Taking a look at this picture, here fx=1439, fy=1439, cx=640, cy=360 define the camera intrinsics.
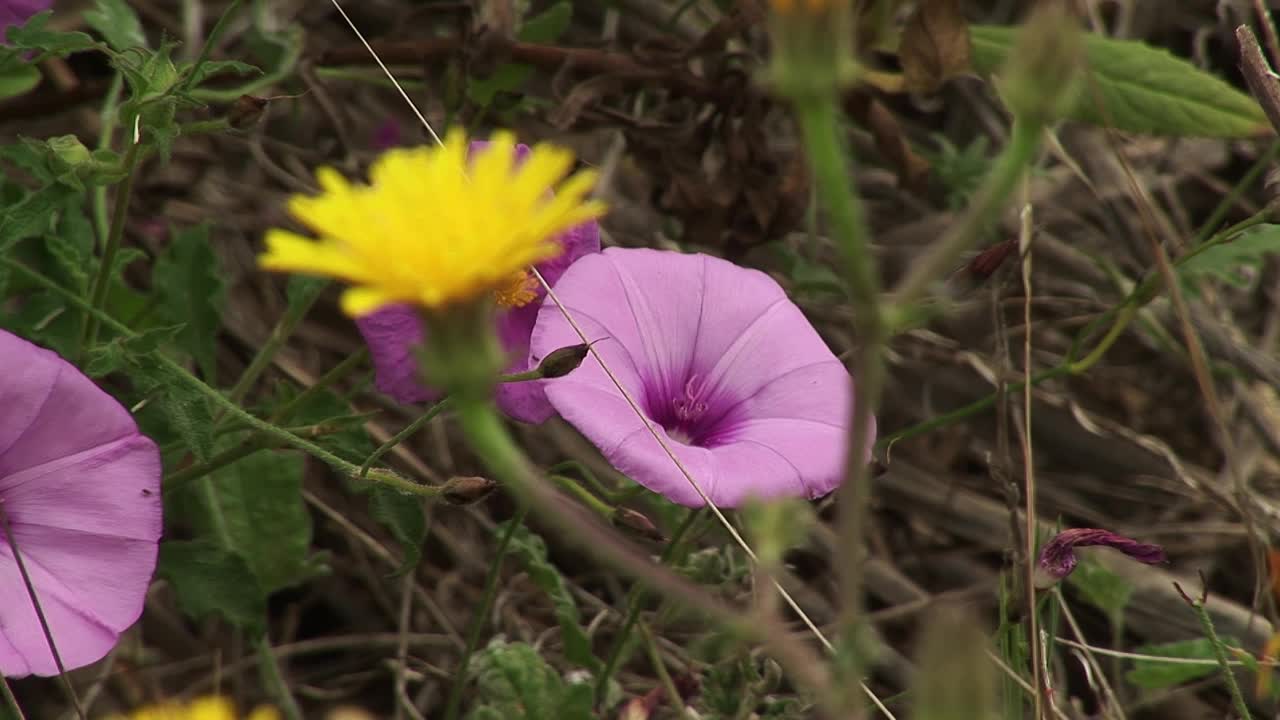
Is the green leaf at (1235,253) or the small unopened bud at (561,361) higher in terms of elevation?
the small unopened bud at (561,361)

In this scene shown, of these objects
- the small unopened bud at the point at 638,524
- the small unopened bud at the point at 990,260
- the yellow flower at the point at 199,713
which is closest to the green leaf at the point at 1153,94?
the small unopened bud at the point at 990,260

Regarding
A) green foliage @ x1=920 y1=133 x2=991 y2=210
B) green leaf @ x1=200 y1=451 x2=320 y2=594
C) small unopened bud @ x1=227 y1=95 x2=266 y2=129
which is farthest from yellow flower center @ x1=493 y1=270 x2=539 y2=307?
green foliage @ x1=920 y1=133 x2=991 y2=210

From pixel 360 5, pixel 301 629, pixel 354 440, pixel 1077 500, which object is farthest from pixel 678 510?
pixel 360 5

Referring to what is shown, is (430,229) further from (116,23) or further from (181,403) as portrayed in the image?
(116,23)

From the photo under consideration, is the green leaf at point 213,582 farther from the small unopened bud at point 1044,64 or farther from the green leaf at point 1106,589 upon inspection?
the small unopened bud at point 1044,64

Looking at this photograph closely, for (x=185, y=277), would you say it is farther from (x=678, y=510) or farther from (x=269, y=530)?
(x=678, y=510)
